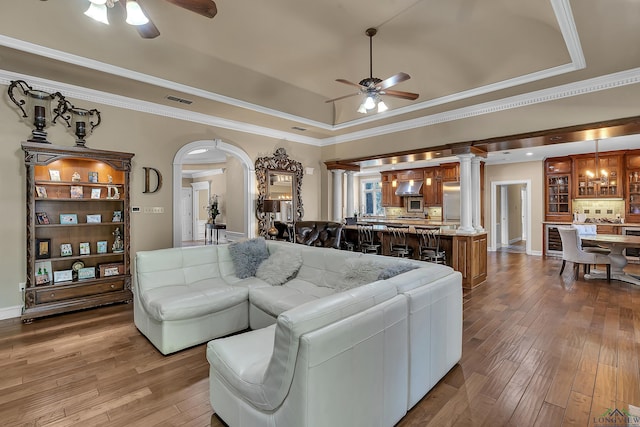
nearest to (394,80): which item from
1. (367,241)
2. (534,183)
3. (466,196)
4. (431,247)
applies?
(466,196)

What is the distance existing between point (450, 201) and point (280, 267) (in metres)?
7.58

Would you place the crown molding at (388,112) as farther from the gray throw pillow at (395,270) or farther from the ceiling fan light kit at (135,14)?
the gray throw pillow at (395,270)

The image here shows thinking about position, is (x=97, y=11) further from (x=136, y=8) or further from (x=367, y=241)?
(x=367, y=241)

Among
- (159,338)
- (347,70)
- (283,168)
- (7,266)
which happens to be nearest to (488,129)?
(347,70)

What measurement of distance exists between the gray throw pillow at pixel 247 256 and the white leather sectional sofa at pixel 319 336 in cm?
39

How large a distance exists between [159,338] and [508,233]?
1113cm

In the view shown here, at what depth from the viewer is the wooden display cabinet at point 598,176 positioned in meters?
7.86

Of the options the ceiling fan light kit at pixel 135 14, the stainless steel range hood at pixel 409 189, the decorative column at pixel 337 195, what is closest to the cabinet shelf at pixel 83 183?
the ceiling fan light kit at pixel 135 14

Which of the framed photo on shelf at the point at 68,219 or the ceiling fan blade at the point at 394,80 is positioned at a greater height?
the ceiling fan blade at the point at 394,80

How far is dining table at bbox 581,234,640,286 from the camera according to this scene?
5067 mm

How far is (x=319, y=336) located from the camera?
136cm

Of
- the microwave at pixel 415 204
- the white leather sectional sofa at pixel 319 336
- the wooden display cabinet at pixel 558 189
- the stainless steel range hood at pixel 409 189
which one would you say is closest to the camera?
the white leather sectional sofa at pixel 319 336

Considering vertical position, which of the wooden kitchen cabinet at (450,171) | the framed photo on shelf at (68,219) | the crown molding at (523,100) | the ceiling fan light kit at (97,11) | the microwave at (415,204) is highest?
the crown molding at (523,100)

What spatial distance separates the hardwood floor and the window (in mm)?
8266
